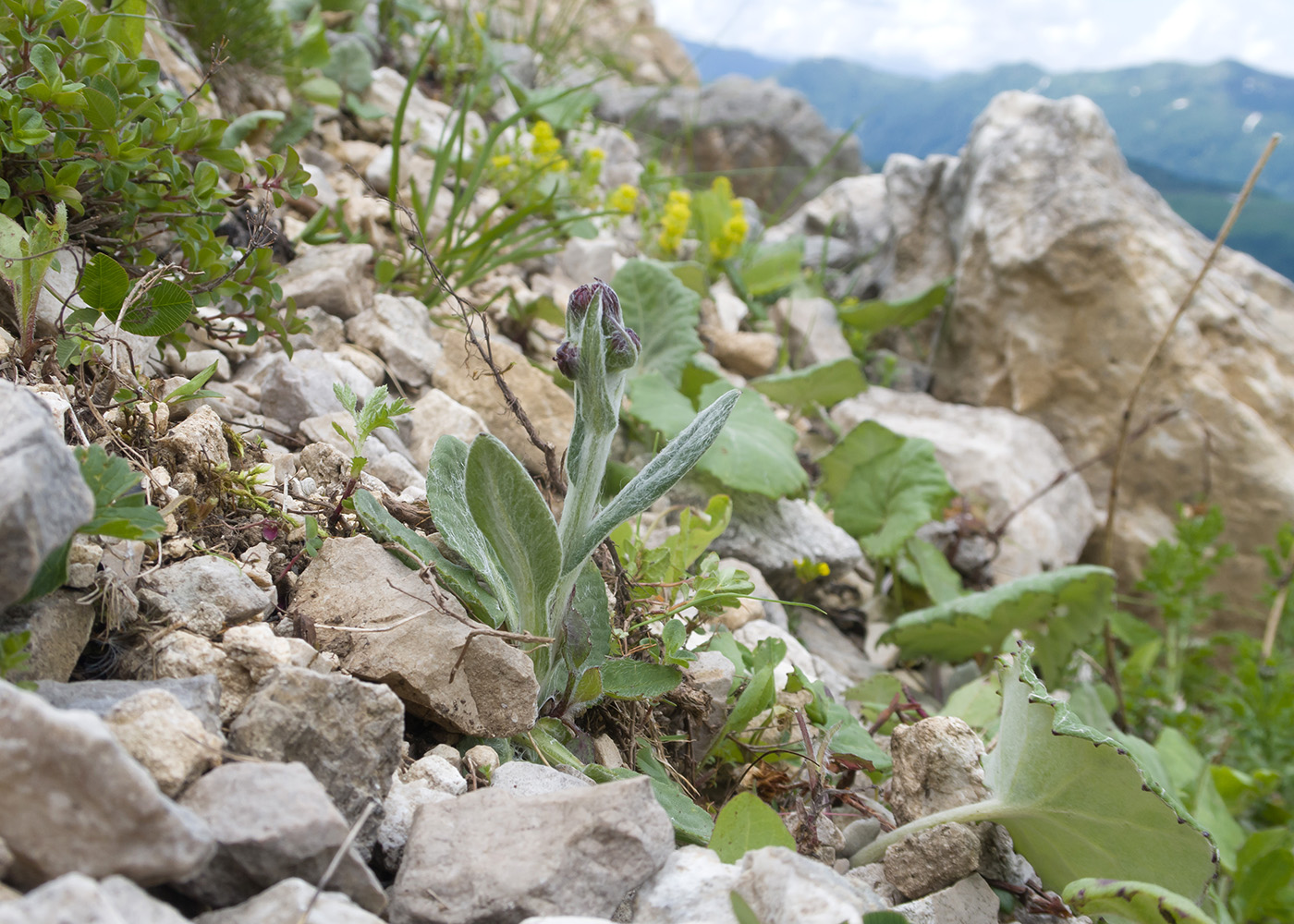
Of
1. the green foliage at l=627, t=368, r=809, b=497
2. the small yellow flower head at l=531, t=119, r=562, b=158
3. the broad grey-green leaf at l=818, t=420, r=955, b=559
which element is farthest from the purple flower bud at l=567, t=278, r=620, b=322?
the small yellow flower head at l=531, t=119, r=562, b=158

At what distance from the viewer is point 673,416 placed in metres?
2.23

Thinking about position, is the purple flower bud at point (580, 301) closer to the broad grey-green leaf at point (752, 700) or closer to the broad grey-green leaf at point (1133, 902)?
the broad grey-green leaf at point (752, 700)

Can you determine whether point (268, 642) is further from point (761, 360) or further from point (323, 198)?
point (761, 360)

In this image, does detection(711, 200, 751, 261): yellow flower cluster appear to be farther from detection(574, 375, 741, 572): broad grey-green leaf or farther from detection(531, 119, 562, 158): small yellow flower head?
detection(574, 375, 741, 572): broad grey-green leaf

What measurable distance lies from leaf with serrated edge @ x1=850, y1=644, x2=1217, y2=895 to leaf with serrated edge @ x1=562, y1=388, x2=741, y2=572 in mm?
555

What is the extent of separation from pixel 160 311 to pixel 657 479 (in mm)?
813

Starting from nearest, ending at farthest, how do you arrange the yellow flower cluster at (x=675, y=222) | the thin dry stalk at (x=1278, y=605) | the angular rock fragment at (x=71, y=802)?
1. the angular rock fragment at (x=71, y=802)
2. the thin dry stalk at (x=1278, y=605)
3. the yellow flower cluster at (x=675, y=222)

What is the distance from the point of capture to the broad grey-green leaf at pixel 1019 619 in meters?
2.20

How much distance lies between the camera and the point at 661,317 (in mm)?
2664

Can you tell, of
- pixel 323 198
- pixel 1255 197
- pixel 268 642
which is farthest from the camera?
pixel 1255 197

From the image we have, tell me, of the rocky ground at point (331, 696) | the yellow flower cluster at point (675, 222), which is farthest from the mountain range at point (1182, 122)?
the rocky ground at point (331, 696)

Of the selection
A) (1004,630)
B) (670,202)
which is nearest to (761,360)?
(670,202)

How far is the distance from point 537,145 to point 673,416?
1436 millimetres

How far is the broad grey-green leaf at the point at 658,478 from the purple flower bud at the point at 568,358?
17 cm
